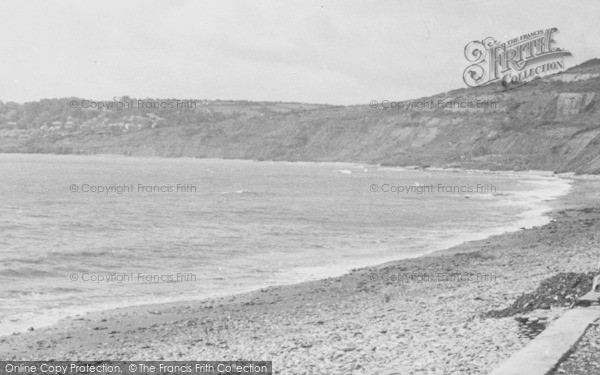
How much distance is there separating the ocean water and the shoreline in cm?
213

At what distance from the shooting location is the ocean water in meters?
21.9

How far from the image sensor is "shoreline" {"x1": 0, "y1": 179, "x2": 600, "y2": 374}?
35.0 ft

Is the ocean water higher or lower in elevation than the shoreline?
lower

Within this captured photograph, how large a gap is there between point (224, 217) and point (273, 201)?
16.9m

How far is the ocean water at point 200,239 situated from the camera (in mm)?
21859

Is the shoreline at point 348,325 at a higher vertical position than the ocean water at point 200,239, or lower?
higher

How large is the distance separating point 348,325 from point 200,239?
22.5 m

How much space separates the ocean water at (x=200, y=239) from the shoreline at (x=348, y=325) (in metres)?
2.13

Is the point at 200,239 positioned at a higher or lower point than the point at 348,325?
lower

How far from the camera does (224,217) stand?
1901 inches

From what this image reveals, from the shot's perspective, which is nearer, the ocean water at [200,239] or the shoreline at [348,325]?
the shoreline at [348,325]

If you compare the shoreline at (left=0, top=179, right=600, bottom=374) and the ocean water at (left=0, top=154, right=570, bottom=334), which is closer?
the shoreline at (left=0, top=179, right=600, bottom=374)

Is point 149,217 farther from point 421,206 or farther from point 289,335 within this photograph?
point 289,335

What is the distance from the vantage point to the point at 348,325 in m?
13.9
